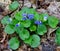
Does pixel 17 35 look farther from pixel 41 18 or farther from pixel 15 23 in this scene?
pixel 41 18

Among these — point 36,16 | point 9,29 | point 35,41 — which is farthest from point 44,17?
point 9,29

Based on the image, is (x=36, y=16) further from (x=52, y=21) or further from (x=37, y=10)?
(x=37, y=10)

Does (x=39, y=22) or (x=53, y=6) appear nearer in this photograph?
(x=39, y=22)

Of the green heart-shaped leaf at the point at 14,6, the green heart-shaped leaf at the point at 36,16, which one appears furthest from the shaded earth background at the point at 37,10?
the green heart-shaped leaf at the point at 36,16

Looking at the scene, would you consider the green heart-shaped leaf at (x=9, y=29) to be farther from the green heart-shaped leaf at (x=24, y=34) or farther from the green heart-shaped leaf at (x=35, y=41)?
the green heart-shaped leaf at (x=35, y=41)

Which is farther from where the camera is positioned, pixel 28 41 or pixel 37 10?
pixel 37 10

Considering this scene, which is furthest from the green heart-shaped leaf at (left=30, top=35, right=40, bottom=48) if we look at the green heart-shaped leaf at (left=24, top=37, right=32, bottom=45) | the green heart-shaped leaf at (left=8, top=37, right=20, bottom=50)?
the green heart-shaped leaf at (left=8, top=37, right=20, bottom=50)

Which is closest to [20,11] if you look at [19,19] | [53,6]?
[19,19]

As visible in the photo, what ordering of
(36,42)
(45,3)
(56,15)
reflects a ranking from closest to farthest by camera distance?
1. (36,42)
2. (56,15)
3. (45,3)
